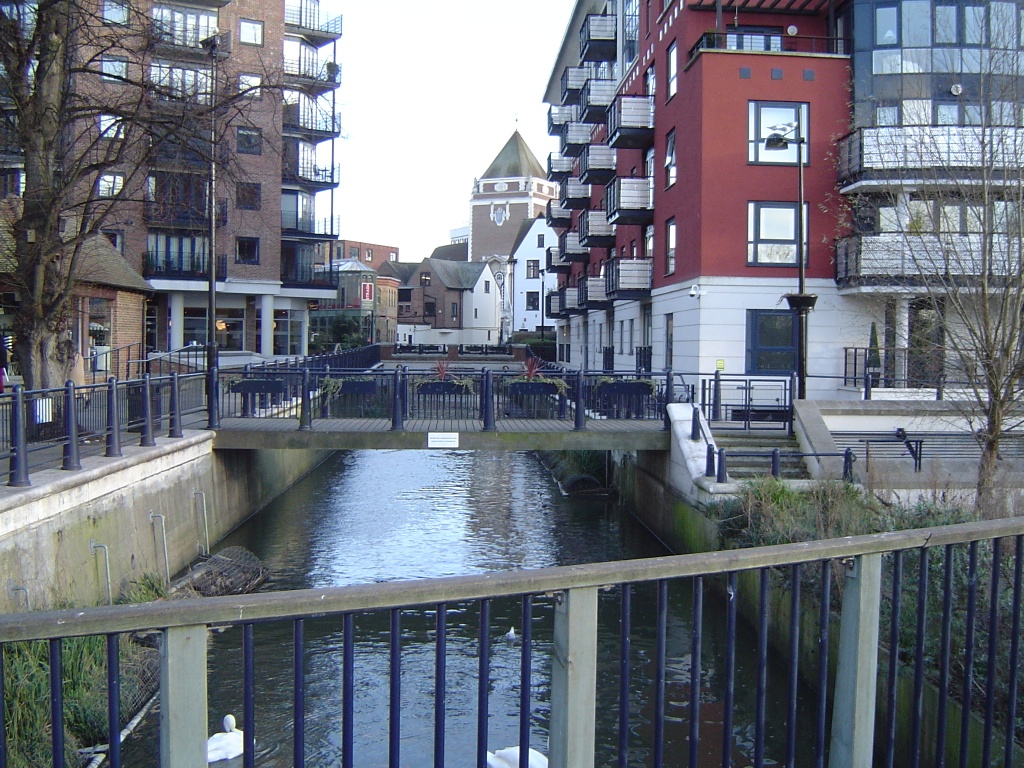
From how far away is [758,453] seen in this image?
54.2ft

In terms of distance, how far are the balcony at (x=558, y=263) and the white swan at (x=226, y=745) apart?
42.2 m

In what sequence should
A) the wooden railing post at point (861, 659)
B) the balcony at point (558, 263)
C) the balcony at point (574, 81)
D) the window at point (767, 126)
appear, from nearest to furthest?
1. the wooden railing post at point (861, 659)
2. the window at point (767, 126)
3. the balcony at point (574, 81)
4. the balcony at point (558, 263)

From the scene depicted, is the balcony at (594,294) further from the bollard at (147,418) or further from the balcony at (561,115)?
the bollard at (147,418)

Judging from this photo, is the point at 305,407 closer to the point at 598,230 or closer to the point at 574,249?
the point at 598,230

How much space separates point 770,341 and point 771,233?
114 inches

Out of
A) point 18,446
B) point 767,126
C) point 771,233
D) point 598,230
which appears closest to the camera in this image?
point 18,446

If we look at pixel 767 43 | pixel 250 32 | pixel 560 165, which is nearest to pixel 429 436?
pixel 767 43

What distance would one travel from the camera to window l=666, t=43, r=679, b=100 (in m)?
28.1

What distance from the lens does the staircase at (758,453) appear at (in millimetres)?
16797

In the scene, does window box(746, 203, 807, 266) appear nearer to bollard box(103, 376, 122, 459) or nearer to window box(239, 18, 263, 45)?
bollard box(103, 376, 122, 459)

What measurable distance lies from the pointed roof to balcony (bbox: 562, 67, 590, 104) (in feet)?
212

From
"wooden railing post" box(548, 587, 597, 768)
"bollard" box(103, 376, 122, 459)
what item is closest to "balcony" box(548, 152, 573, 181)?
"bollard" box(103, 376, 122, 459)

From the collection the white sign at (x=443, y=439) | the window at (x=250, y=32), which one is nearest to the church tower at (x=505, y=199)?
the window at (x=250, y=32)

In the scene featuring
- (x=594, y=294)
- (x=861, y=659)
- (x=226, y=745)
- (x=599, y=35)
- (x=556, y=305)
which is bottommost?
(x=226, y=745)
